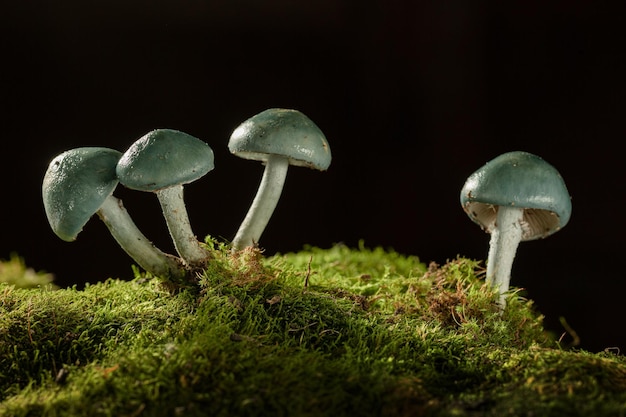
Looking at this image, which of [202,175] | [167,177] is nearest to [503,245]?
[202,175]

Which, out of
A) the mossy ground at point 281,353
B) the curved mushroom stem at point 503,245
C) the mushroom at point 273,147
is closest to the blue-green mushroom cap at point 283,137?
the mushroom at point 273,147

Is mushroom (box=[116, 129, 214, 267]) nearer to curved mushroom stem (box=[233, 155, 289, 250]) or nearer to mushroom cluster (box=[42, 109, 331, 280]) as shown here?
mushroom cluster (box=[42, 109, 331, 280])

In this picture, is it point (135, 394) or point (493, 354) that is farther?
point (493, 354)

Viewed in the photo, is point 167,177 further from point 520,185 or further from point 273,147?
point 520,185

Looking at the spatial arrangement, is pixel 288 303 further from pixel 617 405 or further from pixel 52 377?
pixel 617 405

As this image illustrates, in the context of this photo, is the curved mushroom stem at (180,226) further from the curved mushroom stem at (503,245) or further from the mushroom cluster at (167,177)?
the curved mushroom stem at (503,245)

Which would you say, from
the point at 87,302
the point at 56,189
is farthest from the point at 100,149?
the point at 87,302
